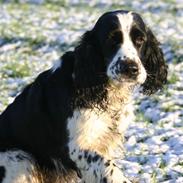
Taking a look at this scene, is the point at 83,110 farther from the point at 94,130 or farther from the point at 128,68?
the point at 128,68

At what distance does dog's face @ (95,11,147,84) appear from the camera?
14.9 feet

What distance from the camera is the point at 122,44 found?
4734 mm

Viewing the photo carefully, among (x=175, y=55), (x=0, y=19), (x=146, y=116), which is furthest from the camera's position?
(x=0, y=19)

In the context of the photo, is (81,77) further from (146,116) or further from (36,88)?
(146,116)

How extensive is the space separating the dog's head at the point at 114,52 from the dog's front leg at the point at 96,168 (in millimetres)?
570

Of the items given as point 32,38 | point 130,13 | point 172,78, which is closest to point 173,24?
point 32,38

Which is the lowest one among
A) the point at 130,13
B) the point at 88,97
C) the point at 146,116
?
the point at 146,116

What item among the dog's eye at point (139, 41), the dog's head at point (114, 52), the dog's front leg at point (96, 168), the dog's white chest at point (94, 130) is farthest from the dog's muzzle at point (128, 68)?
→ the dog's front leg at point (96, 168)

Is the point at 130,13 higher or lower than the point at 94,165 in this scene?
higher

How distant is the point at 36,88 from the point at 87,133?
0.64 meters

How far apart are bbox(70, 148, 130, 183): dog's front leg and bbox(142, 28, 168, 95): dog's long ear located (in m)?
0.88

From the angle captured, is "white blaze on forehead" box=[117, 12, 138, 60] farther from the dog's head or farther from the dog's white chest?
the dog's white chest

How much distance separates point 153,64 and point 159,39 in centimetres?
739

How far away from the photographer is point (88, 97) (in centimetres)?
486
